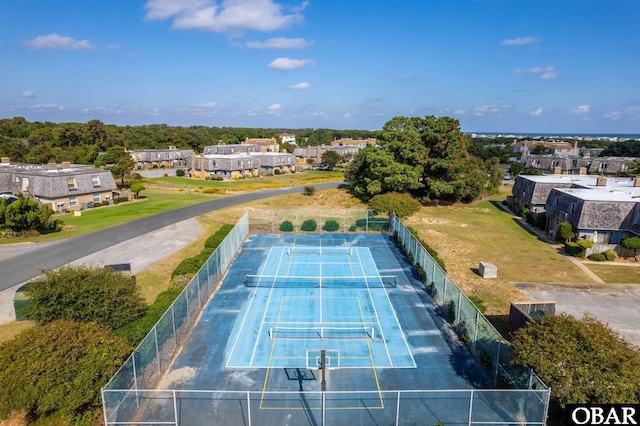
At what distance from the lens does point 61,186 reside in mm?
48375

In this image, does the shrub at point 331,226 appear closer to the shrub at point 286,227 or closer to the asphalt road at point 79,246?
the shrub at point 286,227

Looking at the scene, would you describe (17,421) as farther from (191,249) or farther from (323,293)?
(191,249)

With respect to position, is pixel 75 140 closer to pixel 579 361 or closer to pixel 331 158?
pixel 331 158

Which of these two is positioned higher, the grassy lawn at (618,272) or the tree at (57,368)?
the tree at (57,368)

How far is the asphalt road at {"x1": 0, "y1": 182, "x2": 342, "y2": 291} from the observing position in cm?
2861

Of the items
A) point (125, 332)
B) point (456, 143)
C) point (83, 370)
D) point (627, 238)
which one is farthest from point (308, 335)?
point (456, 143)

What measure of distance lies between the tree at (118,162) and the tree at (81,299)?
48630 millimetres

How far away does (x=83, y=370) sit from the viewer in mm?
13312

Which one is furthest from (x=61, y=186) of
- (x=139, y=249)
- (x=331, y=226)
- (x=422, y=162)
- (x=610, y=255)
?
(x=610, y=255)

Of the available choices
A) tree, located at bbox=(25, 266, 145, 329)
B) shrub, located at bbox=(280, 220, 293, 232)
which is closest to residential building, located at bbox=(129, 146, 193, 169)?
shrub, located at bbox=(280, 220, 293, 232)

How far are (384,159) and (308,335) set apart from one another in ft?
122

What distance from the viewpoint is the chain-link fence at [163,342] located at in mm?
13111

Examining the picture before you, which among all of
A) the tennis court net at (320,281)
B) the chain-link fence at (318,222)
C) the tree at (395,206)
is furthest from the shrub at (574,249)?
the tennis court net at (320,281)

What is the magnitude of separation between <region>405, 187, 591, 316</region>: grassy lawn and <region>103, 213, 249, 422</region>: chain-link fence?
16.3 meters
